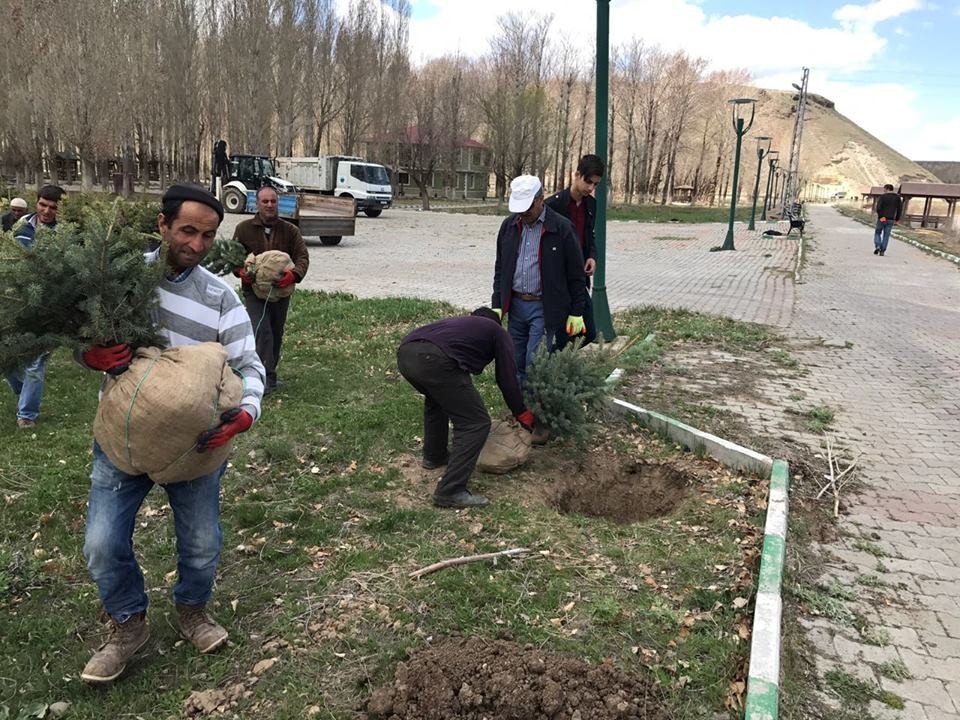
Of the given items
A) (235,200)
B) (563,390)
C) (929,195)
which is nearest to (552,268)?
(563,390)

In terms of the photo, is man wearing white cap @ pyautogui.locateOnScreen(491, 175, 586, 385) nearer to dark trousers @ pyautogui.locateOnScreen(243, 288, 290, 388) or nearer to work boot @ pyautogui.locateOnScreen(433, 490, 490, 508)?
work boot @ pyautogui.locateOnScreen(433, 490, 490, 508)

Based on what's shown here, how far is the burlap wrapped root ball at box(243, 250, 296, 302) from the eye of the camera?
5590mm

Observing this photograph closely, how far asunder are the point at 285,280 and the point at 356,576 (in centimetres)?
304

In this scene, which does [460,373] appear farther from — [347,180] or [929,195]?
[929,195]

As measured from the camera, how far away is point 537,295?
16.6 ft

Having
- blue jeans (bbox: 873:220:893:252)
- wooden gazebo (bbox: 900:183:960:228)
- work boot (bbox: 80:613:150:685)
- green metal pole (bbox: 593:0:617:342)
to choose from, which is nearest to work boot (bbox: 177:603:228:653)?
work boot (bbox: 80:613:150:685)

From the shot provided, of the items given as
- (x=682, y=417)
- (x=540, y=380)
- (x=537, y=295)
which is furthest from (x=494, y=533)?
(x=682, y=417)

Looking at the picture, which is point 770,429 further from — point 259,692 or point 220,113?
point 220,113

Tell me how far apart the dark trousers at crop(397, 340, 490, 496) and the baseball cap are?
137 centimetres

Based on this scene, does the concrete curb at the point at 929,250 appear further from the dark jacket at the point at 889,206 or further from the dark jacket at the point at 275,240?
the dark jacket at the point at 275,240

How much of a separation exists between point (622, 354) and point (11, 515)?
563 cm

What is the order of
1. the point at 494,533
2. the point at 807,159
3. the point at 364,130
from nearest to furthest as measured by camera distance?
the point at 494,533
the point at 364,130
the point at 807,159

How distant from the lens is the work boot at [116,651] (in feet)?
8.41

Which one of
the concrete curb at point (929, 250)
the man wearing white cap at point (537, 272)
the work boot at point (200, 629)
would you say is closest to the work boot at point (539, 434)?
the man wearing white cap at point (537, 272)
